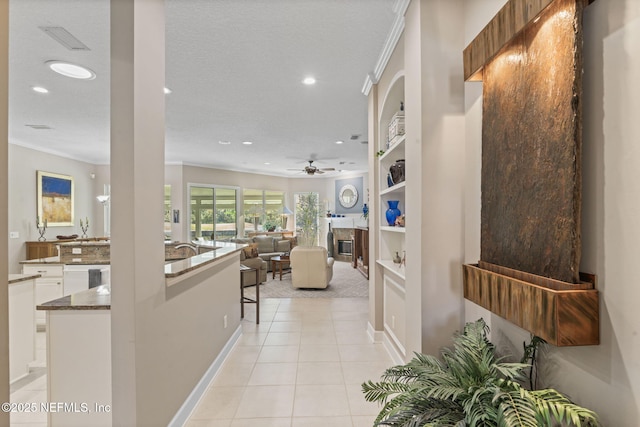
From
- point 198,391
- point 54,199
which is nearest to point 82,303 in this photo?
point 198,391

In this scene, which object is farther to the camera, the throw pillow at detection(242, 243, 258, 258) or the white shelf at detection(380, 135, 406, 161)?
the throw pillow at detection(242, 243, 258, 258)

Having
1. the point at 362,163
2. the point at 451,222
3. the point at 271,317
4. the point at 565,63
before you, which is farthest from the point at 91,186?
the point at 565,63

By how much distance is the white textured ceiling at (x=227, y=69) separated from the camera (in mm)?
2221

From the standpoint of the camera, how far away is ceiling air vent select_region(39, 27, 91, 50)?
7.79 ft

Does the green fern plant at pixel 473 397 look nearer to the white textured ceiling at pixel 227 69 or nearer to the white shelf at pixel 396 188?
the white shelf at pixel 396 188

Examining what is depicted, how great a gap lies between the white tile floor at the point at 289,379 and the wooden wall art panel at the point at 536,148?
1637mm

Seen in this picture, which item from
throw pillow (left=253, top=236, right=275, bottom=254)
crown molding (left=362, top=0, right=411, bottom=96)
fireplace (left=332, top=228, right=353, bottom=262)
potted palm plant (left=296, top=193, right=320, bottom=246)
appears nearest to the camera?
crown molding (left=362, top=0, right=411, bottom=96)

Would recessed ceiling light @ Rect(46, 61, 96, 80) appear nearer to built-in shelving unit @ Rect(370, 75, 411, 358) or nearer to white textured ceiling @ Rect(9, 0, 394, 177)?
white textured ceiling @ Rect(9, 0, 394, 177)

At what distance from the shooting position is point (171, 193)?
Answer: 8.22 meters

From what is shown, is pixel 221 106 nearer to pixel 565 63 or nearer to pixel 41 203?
pixel 565 63

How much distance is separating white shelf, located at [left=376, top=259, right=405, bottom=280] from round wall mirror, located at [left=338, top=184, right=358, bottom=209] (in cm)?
683

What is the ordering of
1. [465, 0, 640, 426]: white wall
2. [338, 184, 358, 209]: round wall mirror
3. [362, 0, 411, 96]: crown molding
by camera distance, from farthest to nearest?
[338, 184, 358, 209]: round wall mirror < [362, 0, 411, 96]: crown molding < [465, 0, 640, 426]: white wall

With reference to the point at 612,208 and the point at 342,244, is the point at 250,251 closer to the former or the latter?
the point at 342,244

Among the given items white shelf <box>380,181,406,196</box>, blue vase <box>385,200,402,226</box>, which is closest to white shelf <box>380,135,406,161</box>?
white shelf <box>380,181,406,196</box>
